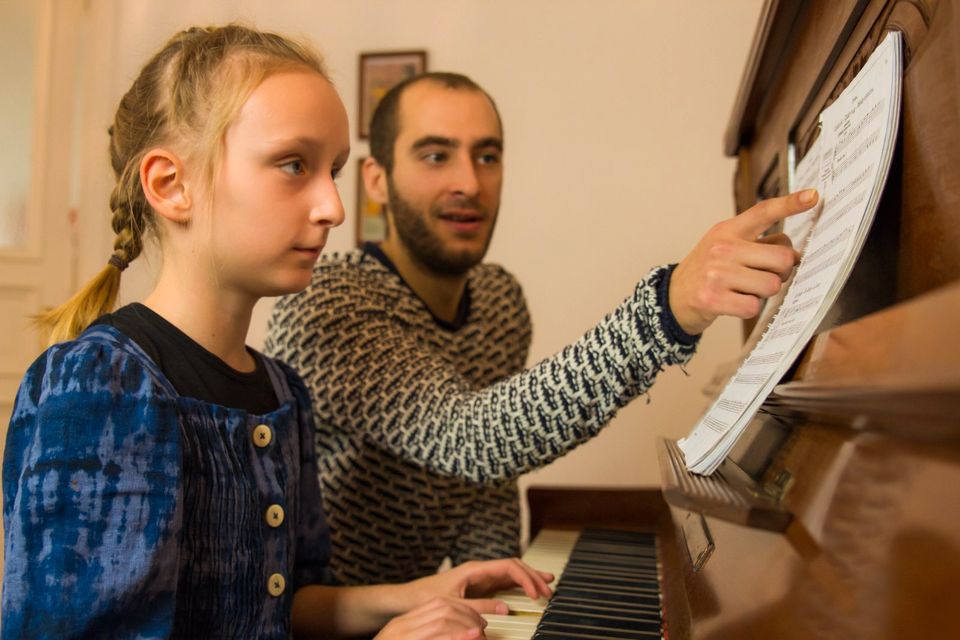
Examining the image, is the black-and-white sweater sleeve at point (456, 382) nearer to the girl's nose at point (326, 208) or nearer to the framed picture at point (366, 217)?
the girl's nose at point (326, 208)

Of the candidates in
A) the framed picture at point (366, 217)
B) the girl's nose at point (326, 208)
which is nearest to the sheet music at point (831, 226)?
the girl's nose at point (326, 208)

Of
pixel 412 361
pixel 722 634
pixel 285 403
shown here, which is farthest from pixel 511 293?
pixel 722 634

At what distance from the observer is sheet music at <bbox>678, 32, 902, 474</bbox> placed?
57 cm

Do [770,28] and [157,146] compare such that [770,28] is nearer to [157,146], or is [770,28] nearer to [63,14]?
[157,146]

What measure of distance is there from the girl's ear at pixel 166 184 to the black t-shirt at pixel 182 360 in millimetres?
116

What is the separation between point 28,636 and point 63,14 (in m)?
2.90

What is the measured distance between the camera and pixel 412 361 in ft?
4.26

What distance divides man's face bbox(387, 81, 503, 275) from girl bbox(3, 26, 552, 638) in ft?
1.79

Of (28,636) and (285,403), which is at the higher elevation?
(285,403)

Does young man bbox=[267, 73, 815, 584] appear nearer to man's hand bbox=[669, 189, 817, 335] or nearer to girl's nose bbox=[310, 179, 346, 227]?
man's hand bbox=[669, 189, 817, 335]

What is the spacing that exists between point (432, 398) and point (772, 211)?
632 mm

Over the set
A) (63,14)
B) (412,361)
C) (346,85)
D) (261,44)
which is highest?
(63,14)

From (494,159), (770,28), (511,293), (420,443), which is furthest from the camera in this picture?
(511,293)

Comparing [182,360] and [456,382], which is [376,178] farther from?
[182,360]
